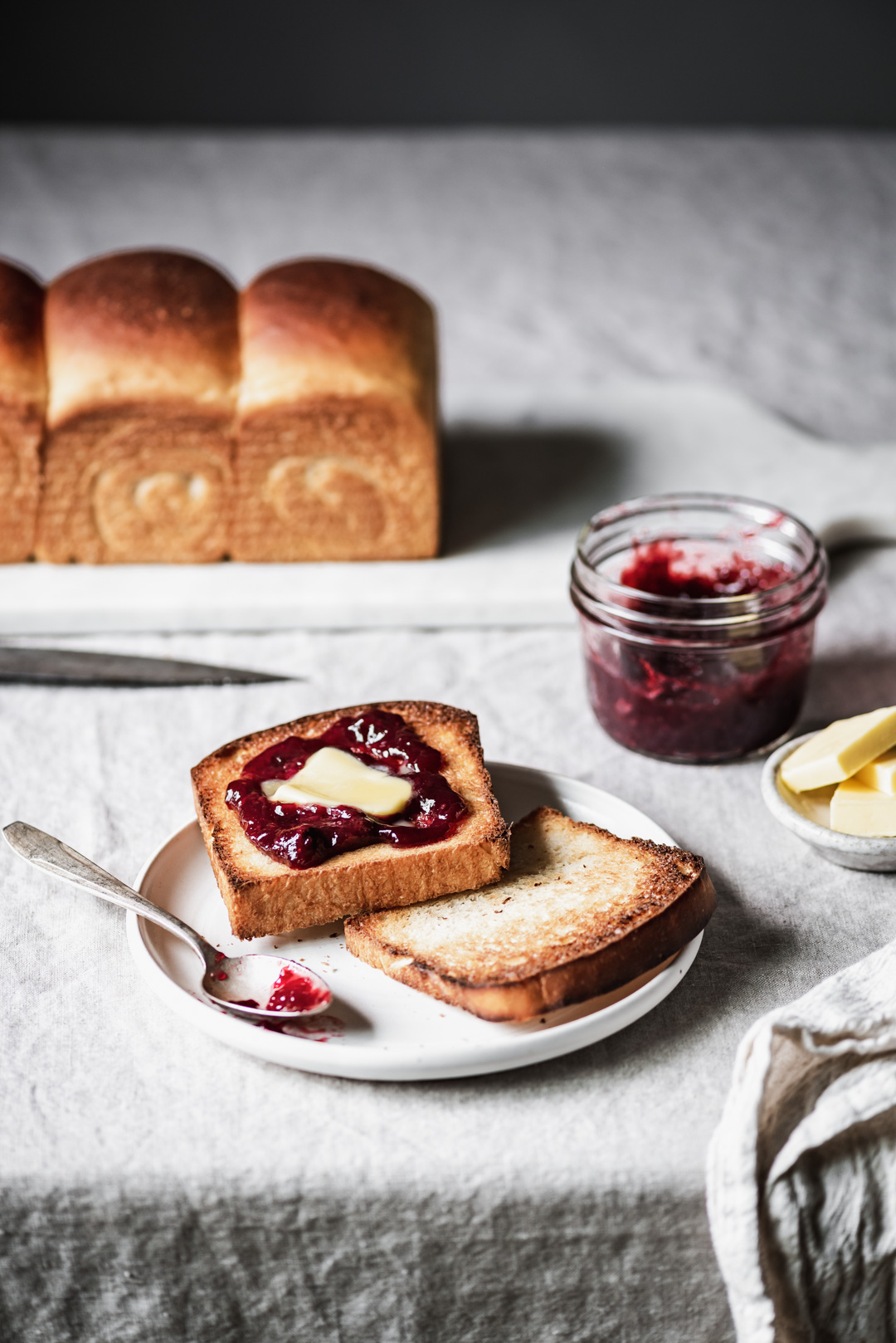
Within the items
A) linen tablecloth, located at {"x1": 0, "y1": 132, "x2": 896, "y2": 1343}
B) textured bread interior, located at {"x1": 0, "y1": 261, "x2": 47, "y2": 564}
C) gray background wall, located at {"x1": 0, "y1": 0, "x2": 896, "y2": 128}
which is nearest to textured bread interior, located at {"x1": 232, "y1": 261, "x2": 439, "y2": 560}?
linen tablecloth, located at {"x1": 0, "y1": 132, "x2": 896, "y2": 1343}

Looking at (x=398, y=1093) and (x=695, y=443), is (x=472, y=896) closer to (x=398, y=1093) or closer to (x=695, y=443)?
(x=398, y=1093)

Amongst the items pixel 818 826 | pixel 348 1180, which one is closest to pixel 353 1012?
pixel 348 1180

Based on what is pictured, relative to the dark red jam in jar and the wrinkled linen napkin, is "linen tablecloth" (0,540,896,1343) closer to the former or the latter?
the wrinkled linen napkin

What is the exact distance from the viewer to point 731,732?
192 cm

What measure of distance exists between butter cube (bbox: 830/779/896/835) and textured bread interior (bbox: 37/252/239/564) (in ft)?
4.41

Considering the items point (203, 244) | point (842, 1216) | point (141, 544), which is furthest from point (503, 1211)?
point (203, 244)

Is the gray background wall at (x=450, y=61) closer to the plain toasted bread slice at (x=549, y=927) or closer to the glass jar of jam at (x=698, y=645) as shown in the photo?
the glass jar of jam at (x=698, y=645)

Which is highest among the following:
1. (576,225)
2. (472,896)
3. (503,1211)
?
(576,225)

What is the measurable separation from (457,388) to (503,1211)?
228 cm

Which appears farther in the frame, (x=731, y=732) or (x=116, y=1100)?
(x=731, y=732)

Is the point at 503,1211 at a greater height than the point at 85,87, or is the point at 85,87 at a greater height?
the point at 85,87

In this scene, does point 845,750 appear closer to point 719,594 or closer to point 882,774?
point 882,774

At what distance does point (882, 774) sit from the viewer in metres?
1.63

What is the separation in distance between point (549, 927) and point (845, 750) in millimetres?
450
